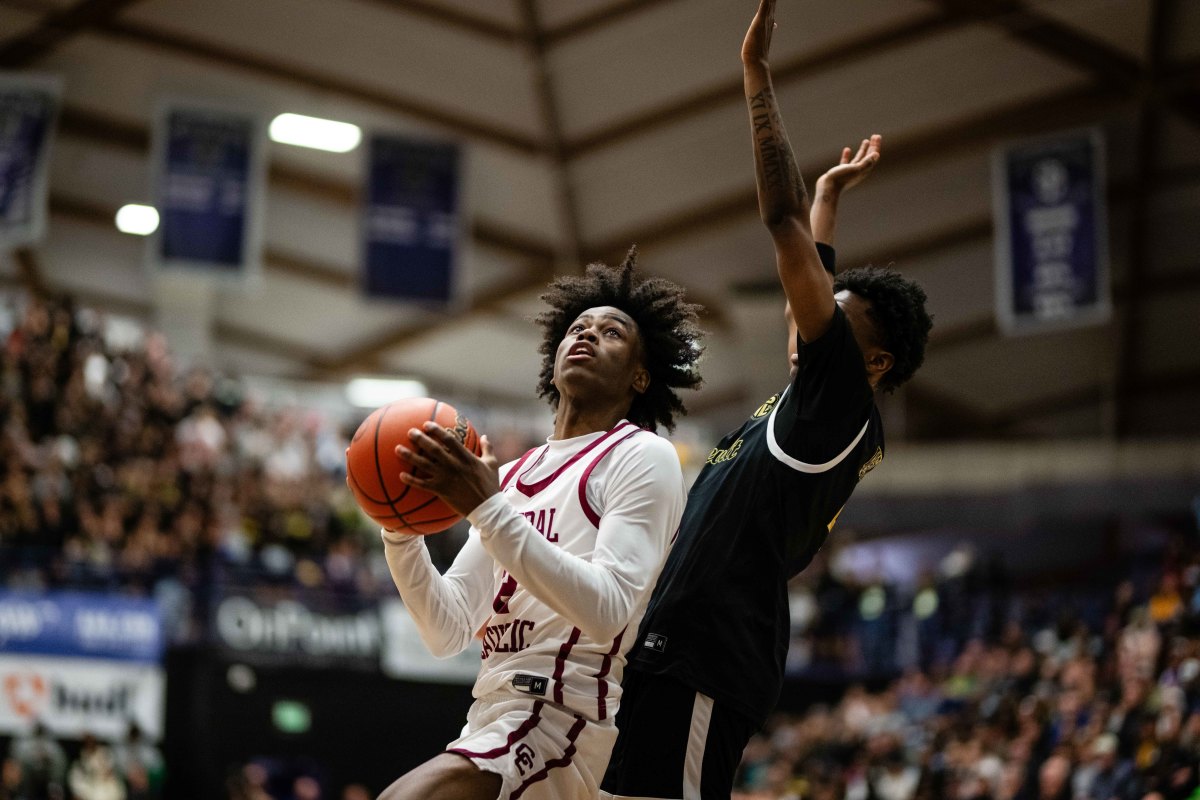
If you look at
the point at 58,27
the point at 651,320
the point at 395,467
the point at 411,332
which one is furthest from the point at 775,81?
the point at 395,467

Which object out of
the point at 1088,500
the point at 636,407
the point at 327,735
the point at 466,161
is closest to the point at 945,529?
the point at 1088,500

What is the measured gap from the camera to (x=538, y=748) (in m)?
3.72

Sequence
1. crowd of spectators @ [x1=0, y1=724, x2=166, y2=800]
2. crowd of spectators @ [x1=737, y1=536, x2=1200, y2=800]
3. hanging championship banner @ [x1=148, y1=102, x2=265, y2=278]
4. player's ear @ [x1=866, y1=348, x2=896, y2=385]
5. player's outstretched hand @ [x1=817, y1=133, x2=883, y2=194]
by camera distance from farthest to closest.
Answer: hanging championship banner @ [x1=148, y1=102, x2=265, y2=278] < crowd of spectators @ [x1=0, y1=724, x2=166, y2=800] < crowd of spectators @ [x1=737, y1=536, x2=1200, y2=800] < player's outstretched hand @ [x1=817, y1=133, x2=883, y2=194] < player's ear @ [x1=866, y1=348, x2=896, y2=385]

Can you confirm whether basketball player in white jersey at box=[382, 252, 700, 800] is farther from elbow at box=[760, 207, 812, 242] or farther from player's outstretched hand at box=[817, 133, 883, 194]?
player's outstretched hand at box=[817, 133, 883, 194]

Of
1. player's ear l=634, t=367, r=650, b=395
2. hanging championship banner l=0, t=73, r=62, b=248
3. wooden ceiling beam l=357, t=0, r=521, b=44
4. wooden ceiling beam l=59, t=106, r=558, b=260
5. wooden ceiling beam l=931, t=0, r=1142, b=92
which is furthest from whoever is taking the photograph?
wooden ceiling beam l=59, t=106, r=558, b=260

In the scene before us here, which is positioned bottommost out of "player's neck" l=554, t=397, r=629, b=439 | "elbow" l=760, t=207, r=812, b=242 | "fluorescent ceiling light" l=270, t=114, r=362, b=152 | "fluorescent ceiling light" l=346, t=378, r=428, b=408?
"player's neck" l=554, t=397, r=629, b=439

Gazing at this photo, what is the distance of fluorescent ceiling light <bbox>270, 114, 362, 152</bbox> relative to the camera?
19406 millimetres

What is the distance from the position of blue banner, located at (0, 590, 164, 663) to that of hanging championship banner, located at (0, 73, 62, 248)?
13.7 ft

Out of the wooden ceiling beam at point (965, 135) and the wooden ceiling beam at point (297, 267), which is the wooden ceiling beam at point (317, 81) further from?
the wooden ceiling beam at point (297, 267)

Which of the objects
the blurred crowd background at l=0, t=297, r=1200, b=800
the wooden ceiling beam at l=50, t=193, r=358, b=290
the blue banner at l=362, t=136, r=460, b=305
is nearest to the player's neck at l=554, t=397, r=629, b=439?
the blurred crowd background at l=0, t=297, r=1200, b=800

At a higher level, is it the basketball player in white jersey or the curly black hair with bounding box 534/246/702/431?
the curly black hair with bounding box 534/246/702/431

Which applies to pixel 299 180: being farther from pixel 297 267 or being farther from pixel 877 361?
pixel 877 361

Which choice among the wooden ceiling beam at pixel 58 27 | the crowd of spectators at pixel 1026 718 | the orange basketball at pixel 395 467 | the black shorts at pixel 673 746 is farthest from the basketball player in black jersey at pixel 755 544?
the wooden ceiling beam at pixel 58 27

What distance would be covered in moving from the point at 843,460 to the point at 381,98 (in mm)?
16026
